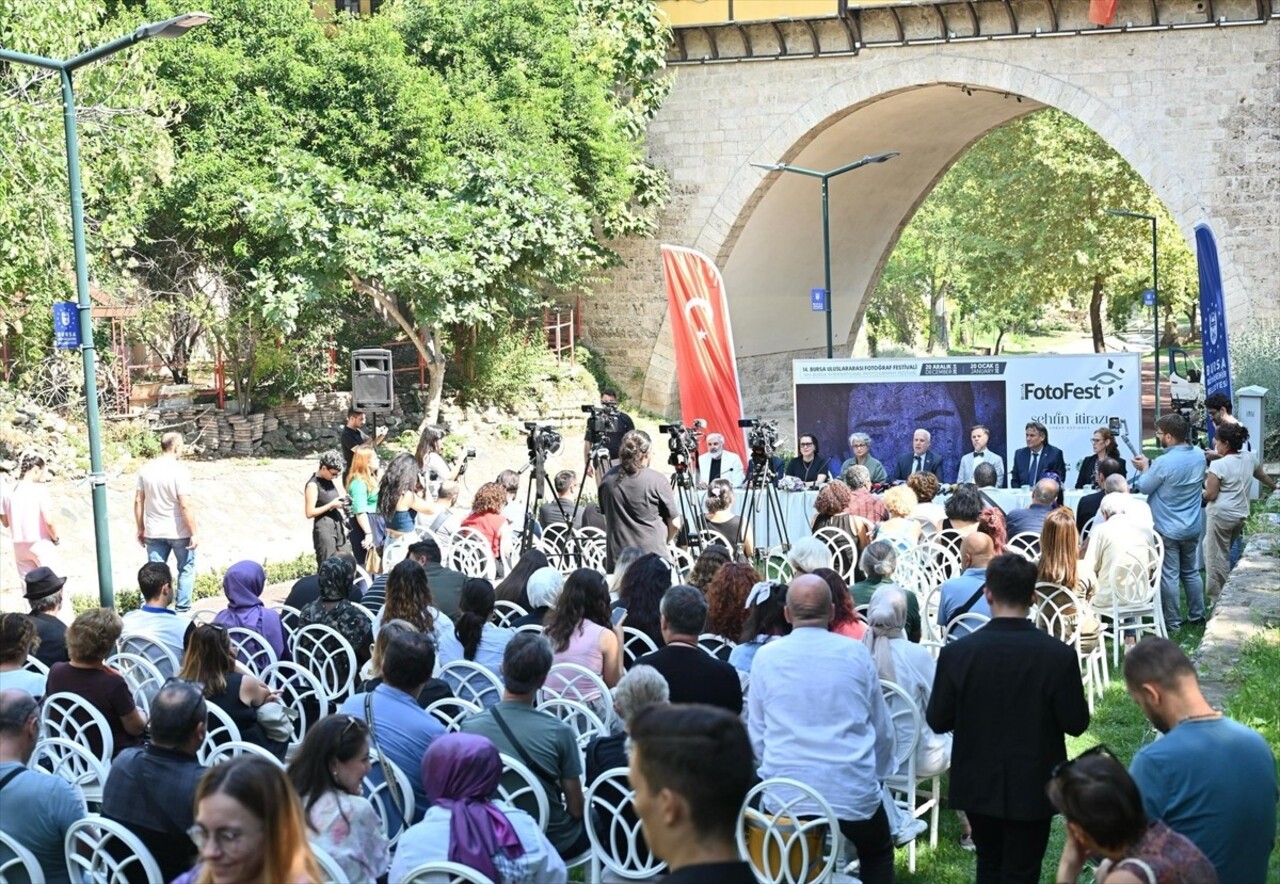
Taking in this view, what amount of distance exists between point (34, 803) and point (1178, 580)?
729 centimetres

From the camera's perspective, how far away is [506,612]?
6.97 metres

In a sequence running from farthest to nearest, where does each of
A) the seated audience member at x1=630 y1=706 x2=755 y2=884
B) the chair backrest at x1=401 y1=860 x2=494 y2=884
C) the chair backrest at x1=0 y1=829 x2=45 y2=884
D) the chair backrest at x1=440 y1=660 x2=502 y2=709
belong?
1. the chair backrest at x1=440 y1=660 x2=502 y2=709
2. the chair backrest at x1=0 y1=829 x2=45 y2=884
3. the chair backrest at x1=401 y1=860 x2=494 y2=884
4. the seated audience member at x1=630 y1=706 x2=755 y2=884

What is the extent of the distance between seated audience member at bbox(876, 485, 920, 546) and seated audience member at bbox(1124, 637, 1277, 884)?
15.5ft

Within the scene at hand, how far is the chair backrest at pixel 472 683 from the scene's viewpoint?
17.2 feet

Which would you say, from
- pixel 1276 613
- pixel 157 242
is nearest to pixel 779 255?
pixel 157 242

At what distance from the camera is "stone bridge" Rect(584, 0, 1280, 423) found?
64.3 feet

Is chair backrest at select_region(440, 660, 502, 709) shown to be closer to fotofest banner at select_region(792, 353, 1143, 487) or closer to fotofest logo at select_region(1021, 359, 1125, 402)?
fotofest banner at select_region(792, 353, 1143, 487)

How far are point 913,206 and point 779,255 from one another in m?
3.79

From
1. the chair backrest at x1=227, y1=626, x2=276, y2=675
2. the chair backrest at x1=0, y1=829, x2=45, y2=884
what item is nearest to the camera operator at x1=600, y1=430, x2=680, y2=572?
the chair backrest at x1=227, y1=626, x2=276, y2=675

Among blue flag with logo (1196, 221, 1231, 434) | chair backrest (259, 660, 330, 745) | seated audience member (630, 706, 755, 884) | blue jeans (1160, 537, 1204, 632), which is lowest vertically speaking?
blue jeans (1160, 537, 1204, 632)

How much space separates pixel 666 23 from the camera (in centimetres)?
2214

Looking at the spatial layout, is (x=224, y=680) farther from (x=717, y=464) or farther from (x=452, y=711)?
(x=717, y=464)

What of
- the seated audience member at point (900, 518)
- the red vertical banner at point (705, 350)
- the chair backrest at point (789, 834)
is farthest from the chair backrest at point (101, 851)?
the red vertical banner at point (705, 350)

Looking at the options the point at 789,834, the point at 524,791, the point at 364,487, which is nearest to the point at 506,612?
the point at 524,791
